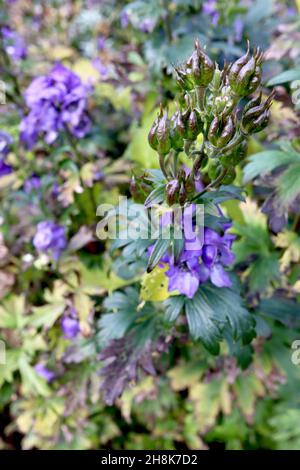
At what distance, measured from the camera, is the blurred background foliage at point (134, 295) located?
1.31 metres

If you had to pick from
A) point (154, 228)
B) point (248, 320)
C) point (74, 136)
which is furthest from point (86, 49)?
point (248, 320)

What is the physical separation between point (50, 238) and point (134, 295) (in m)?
0.37

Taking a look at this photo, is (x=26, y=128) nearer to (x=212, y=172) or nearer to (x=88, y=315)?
(x=88, y=315)

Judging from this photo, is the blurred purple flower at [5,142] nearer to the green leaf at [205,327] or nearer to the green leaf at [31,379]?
the green leaf at [31,379]

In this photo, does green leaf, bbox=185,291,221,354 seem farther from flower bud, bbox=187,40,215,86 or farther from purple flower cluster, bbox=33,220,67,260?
purple flower cluster, bbox=33,220,67,260

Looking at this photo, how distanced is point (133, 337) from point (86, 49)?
2035mm

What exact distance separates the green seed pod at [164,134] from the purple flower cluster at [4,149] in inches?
31.6

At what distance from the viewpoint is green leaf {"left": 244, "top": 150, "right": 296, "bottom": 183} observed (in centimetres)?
115

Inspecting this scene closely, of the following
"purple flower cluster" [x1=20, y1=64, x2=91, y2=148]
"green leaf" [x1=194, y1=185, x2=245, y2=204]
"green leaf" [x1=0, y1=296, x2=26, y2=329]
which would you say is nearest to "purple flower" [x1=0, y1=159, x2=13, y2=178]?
"purple flower cluster" [x1=20, y1=64, x2=91, y2=148]

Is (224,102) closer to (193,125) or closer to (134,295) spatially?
(193,125)

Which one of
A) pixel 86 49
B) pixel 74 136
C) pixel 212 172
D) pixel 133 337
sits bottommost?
pixel 133 337

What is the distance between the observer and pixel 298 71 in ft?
3.67

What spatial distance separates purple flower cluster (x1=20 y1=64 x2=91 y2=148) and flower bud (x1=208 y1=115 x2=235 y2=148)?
746mm

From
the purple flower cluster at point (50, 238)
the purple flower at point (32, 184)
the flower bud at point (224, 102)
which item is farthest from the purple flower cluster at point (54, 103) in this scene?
the flower bud at point (224, 102)
